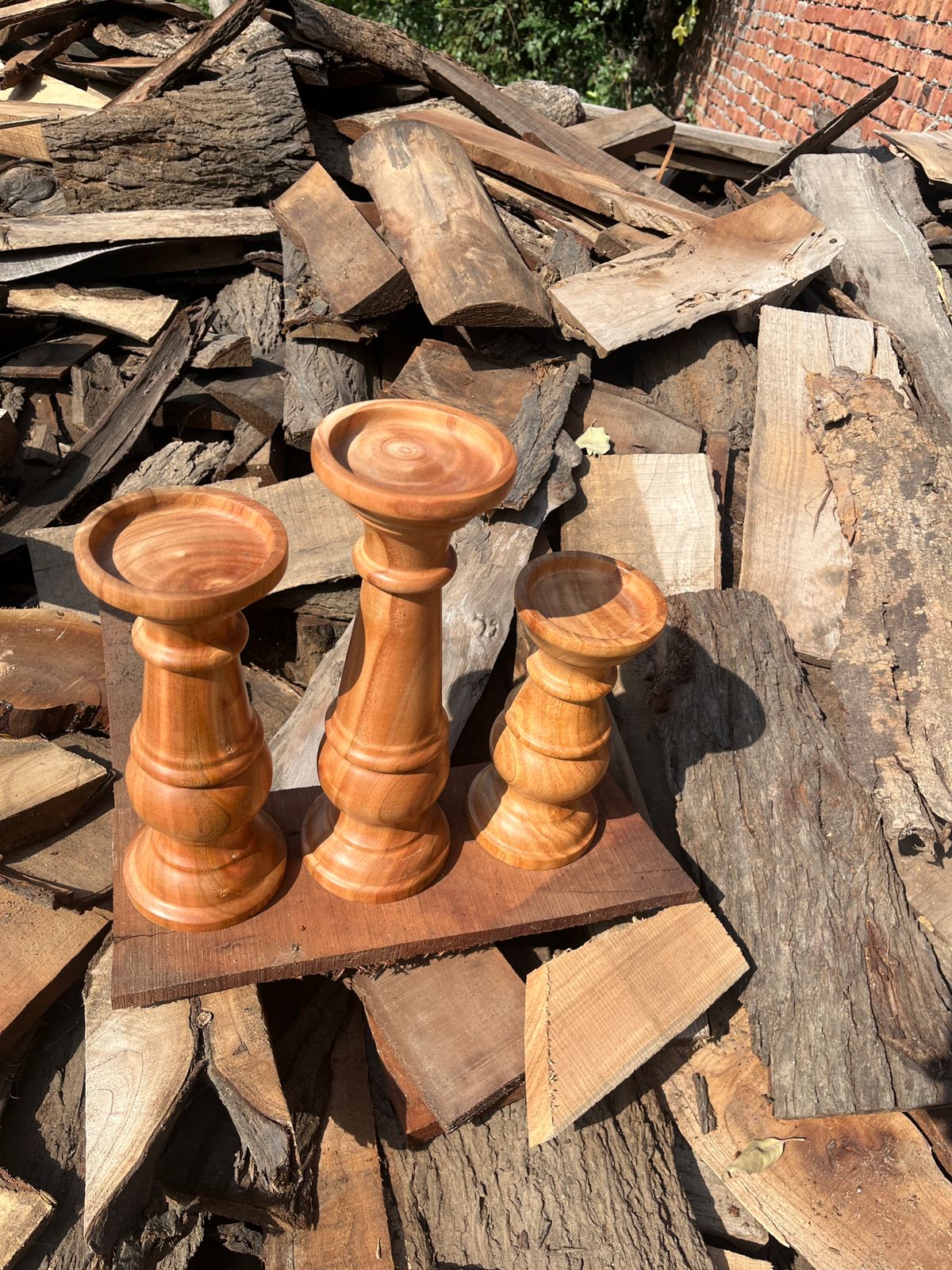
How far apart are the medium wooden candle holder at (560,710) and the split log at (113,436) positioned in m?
1.84

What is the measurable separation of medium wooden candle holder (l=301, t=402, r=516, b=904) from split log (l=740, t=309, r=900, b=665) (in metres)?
1.22

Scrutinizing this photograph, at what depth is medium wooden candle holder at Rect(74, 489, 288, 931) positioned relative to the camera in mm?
1201

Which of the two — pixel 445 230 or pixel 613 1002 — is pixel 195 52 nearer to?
pixel 445 230

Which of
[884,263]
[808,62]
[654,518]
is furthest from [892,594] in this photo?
[808,62]

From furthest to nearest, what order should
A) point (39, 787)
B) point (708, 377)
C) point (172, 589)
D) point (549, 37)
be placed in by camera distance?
point (549, 37)
point (708, 377)
point (39, 787)
point (172, 589)

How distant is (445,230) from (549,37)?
747cm

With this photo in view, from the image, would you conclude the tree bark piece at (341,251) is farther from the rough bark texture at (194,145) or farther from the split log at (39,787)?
the split log at (39,787)

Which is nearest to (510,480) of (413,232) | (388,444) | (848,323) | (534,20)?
(388,444)

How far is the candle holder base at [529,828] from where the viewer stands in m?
1.71

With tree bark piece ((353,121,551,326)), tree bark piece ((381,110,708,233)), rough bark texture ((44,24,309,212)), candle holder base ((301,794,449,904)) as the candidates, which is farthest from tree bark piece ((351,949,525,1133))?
rough bark texture ((44,24,309,212))

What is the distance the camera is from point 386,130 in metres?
3.20

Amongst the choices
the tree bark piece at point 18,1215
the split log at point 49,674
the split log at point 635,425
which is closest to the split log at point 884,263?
the split log at point 635,425

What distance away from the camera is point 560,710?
1561 millimetres

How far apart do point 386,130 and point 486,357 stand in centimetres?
101
